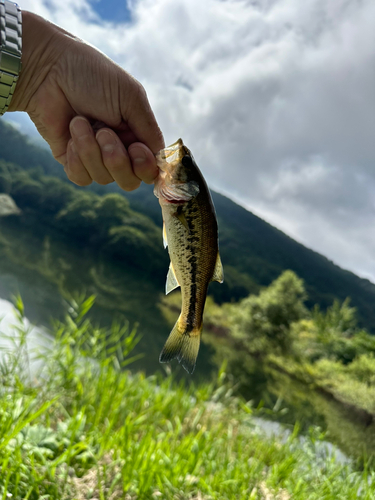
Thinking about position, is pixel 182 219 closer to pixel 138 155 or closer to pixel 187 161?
pixel 187 161

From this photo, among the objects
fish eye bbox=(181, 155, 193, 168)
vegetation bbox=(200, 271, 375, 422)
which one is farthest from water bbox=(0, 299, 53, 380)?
vegetation bbox=(200, 271, 375, 422)

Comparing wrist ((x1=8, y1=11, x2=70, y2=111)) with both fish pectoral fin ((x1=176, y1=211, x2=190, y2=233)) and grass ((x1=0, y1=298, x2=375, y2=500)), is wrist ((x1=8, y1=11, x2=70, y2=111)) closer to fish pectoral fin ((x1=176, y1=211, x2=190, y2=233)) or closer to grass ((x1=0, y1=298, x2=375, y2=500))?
fish pectoral fin ((x1=176, y1=211, x2=190, y2=233))

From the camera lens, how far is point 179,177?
1693mm

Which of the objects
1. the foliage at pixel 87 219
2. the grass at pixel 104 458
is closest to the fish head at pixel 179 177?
the grass at pixel 104 458

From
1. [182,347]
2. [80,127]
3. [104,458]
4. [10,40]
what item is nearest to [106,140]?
[80,127]

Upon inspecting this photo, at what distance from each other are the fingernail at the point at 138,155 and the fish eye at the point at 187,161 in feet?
0.97

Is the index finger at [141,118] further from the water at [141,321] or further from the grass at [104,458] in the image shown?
the water at [141,321]

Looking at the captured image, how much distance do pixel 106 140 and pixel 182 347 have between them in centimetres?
122

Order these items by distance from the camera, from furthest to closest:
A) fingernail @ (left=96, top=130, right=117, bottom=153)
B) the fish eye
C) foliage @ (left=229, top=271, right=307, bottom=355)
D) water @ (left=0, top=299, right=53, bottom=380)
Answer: foliage @ (left=229, top=271, right=307, bottom=355)
water @ (left=0, top=299, right=53, bottom=380)
fingernail @ (left=96, top=130, right=117, bottom=153)
the fish eye

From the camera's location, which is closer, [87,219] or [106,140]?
[106,140]

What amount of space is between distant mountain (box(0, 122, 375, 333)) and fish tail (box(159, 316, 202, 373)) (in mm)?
42340

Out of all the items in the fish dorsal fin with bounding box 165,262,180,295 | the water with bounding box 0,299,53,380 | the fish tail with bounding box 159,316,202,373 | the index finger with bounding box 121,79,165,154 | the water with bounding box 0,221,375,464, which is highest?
the index finger with bounding box 121,79,165,154

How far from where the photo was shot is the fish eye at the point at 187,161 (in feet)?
5.53

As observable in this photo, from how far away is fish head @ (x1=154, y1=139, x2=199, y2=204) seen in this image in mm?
1663
